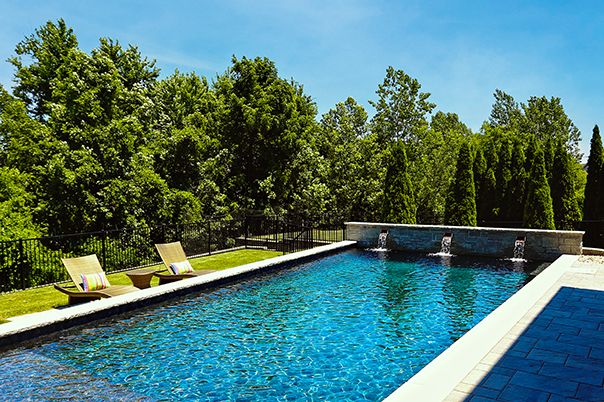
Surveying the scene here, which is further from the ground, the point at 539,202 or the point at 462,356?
the point at 539,202

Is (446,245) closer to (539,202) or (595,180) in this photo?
(539,202)

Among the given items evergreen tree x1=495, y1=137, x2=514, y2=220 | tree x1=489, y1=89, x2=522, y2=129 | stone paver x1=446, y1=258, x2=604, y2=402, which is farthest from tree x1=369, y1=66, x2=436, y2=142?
tree x1=489, y1=89, x2=522, y2=129

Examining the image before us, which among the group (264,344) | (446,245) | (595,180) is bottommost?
(264,344)

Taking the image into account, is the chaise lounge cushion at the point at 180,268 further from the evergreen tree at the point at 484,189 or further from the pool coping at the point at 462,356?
the evergreen tree at the point at 484,189

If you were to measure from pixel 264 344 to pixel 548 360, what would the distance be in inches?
171

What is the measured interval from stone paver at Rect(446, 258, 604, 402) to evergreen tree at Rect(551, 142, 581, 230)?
12230 mm

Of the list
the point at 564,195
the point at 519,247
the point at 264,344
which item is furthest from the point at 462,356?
the point at 564,195

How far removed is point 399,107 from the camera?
92.9 feet

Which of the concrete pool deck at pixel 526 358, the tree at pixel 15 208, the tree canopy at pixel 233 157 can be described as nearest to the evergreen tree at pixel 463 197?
the tree canopy at pixel 233 157

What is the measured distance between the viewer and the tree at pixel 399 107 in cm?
2780

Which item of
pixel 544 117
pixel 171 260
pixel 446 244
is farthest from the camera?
pixel 544 117

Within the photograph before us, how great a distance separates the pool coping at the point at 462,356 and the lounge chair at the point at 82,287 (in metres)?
6.72

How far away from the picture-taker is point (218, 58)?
2852cm

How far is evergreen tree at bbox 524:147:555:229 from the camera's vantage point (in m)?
17.9
